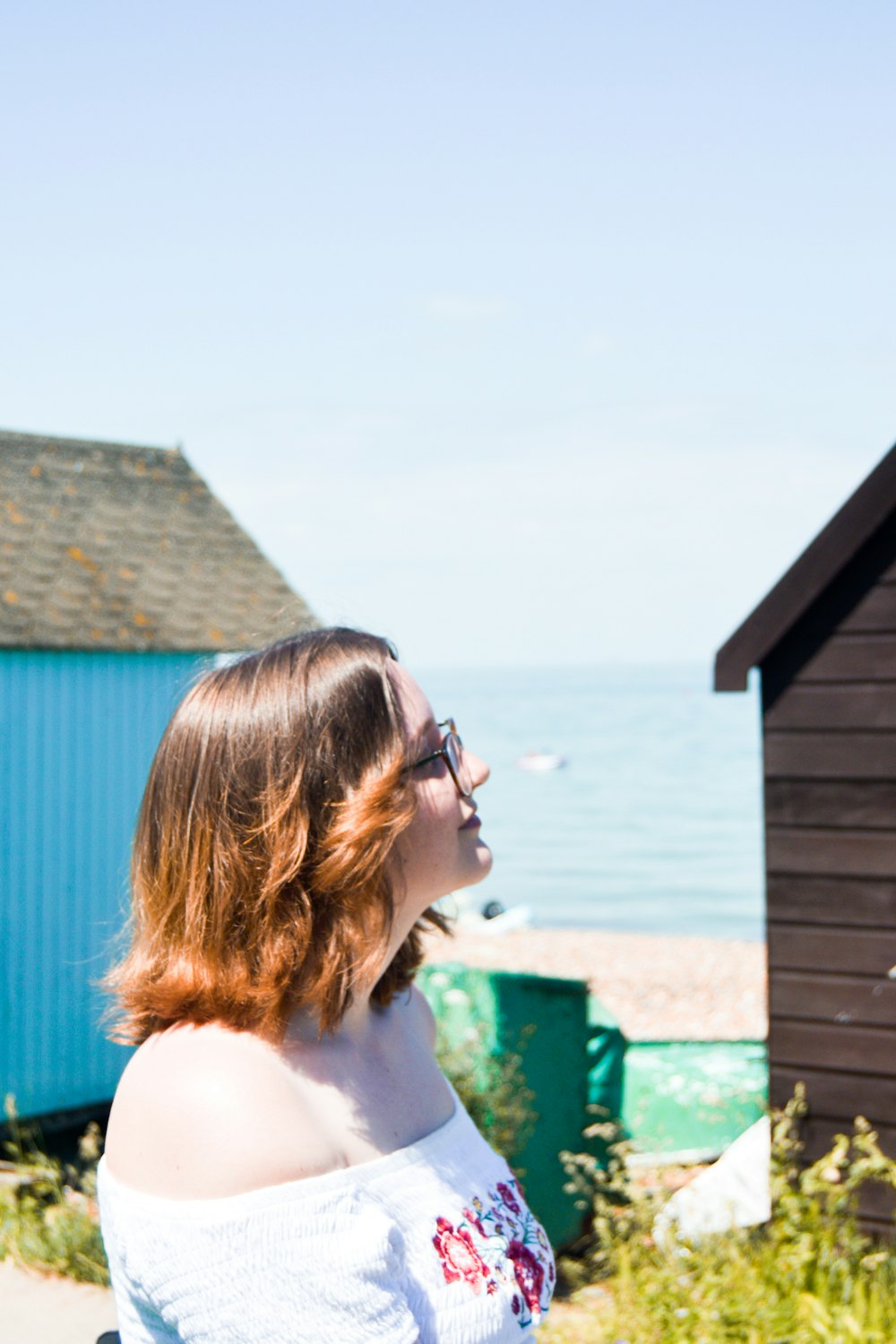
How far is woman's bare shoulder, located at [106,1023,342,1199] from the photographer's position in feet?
4.74

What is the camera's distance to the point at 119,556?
8.54 metres

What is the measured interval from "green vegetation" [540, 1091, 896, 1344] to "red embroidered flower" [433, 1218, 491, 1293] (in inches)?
106

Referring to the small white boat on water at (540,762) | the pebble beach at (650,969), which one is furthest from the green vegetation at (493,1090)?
the small white boat on water at (540,762)

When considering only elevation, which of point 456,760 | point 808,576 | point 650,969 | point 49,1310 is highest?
point 808,576

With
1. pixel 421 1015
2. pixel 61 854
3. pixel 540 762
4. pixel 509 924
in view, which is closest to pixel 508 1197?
pixel 421 1015

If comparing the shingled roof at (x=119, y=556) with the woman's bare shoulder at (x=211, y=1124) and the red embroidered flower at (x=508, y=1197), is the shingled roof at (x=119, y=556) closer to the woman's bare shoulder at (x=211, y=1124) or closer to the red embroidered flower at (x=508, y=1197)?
the red embroidered flower at (x=508, y=1197)

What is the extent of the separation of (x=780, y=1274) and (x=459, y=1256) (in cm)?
338

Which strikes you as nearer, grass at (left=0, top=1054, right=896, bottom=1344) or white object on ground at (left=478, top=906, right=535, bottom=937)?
grass at (left=0, top=1054, right=896, bottom=1344)

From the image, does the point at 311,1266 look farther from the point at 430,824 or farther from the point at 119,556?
the point at 119,556

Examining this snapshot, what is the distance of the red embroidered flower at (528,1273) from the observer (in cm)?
172

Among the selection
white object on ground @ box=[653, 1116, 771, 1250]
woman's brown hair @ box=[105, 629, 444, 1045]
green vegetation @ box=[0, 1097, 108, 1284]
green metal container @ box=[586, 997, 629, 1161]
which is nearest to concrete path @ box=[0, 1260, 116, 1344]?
green vegetation @ box=[0, 1097, 108, 1284]

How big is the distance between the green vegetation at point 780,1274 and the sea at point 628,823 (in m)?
1.88

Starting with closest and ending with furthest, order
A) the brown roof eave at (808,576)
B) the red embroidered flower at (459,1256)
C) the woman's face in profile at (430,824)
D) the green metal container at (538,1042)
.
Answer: the red embroidered flower at (459,1256), the woman's face in profile at (430,824), the brown roof eave at (808,576), the green metal container at (538,1042)

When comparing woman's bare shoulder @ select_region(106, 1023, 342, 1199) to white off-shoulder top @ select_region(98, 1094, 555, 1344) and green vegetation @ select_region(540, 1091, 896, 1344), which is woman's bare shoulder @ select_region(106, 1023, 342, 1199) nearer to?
white off-shoulder top @ select_region(98, 1094, 555, 1344)
